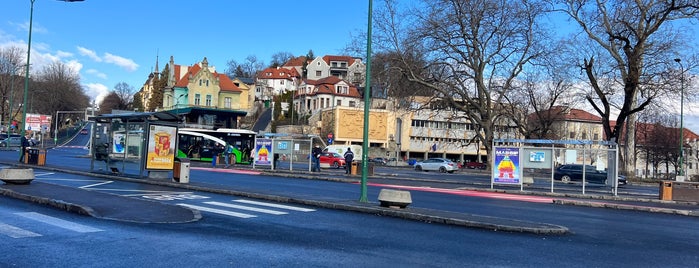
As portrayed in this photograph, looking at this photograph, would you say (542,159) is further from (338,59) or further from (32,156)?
(338,59)

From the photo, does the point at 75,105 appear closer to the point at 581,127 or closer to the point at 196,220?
the point at 581,127

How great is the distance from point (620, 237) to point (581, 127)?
9156 centimetres

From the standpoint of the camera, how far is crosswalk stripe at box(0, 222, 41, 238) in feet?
29.1

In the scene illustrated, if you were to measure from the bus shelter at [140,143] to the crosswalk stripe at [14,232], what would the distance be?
473 inches

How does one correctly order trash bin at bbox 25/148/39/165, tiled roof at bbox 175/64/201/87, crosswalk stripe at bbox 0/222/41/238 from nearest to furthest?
crosswalk stripe at bbox 0/222/41/238 < trash bin at bbox 25/148/39/165 < tiled roof at bbox 175/64/201/87

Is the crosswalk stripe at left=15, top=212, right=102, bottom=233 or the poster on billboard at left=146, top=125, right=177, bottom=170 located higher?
the poster on billboard at left=146, top=125, right=177, bottom=170

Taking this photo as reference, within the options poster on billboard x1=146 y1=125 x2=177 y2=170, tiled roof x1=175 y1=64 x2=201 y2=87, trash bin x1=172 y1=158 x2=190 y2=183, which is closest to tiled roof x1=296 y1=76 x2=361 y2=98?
tiled roof x1=175 y1=64 x2=201 y2=87

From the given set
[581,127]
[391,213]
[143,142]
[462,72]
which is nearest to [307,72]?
[581,127]

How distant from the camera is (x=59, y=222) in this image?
1044cm

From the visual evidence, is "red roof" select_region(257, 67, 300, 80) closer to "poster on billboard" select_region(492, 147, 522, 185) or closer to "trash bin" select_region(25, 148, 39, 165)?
"trash bin" select_region(25, 148, 39, 165)

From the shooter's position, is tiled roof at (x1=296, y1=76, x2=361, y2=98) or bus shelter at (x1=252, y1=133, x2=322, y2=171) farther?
tiled roof at (x1=296, y1=76, x2=361, y2=98)

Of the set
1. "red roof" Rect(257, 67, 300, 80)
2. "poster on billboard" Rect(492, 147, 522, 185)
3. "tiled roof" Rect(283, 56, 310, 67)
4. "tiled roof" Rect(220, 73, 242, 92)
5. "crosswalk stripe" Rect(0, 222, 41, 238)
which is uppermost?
"tiled roof" Rect(283, 56, 310, 67)

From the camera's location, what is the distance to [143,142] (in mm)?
22016

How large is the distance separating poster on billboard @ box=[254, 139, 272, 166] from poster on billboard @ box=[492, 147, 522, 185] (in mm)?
15607
